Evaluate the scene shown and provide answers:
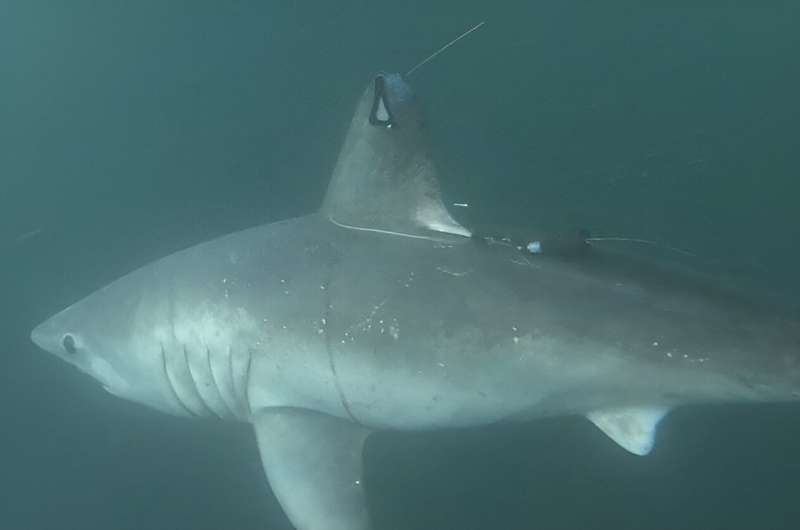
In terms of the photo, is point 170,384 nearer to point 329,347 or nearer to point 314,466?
point 314,466

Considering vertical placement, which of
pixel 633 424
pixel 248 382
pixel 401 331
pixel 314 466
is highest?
pixel 401 331

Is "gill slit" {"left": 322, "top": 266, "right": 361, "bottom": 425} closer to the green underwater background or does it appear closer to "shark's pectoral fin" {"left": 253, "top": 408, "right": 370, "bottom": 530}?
"shark's pectoral fin" {"left": 253, "top": 408, "right": 370, "bottom": 530}

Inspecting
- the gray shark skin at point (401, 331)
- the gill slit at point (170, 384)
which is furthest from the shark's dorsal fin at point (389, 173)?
the gill slit at point (170, 384)

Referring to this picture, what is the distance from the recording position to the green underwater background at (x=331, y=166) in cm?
611

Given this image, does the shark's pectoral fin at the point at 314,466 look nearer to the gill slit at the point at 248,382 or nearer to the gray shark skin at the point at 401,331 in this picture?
the gray shark skin at the point at 401,331

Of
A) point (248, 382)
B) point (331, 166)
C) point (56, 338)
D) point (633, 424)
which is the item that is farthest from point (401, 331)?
point (331, 166)

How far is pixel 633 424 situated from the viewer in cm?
403

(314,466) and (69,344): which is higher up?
(69,344)

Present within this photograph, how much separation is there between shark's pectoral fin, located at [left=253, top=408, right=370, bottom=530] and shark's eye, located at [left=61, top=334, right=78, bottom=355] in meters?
1.80

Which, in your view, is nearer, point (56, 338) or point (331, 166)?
point (56, 338)

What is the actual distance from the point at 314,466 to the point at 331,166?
236 inches

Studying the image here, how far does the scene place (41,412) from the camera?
7.22 meters

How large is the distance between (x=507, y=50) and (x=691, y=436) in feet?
33.1

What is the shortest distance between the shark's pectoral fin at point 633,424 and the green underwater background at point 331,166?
1.04 m
